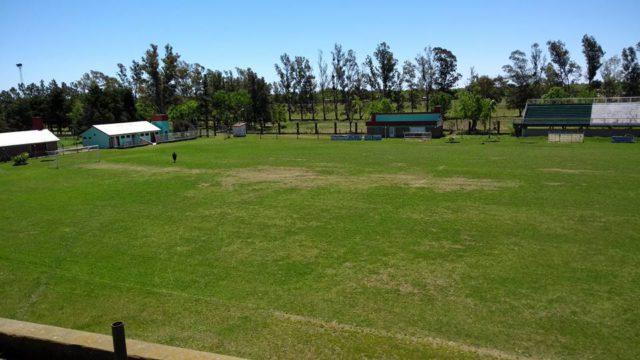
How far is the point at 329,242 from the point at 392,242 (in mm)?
2339

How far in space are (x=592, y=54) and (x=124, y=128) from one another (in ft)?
305

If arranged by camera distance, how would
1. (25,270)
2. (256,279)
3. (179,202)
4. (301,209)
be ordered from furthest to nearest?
(179,202) → (301,209) → (25,270) → (256,279)

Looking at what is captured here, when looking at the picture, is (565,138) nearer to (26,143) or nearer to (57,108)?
(26,143)

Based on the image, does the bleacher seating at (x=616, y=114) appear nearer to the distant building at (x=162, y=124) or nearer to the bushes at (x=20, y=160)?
the distant building at (x=162, y=124)

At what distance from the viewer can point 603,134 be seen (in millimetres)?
55031

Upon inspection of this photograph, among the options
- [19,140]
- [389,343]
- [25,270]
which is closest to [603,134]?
[389,343]

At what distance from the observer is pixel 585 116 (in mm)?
60750

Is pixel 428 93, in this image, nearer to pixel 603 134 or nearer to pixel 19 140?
pixel 603 134

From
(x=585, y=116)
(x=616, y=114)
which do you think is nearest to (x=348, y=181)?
(x=585, y=116)

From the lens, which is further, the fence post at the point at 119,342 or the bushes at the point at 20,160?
the bushes at the point at 20,160

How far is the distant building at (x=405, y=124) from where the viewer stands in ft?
209

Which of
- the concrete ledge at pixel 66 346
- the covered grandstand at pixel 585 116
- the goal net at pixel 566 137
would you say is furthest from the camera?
the covered grandstand at pixel 585 116

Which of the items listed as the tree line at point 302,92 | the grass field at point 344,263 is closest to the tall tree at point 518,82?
the tree line at point 302,92

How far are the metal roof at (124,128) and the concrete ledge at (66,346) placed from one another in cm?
5675
